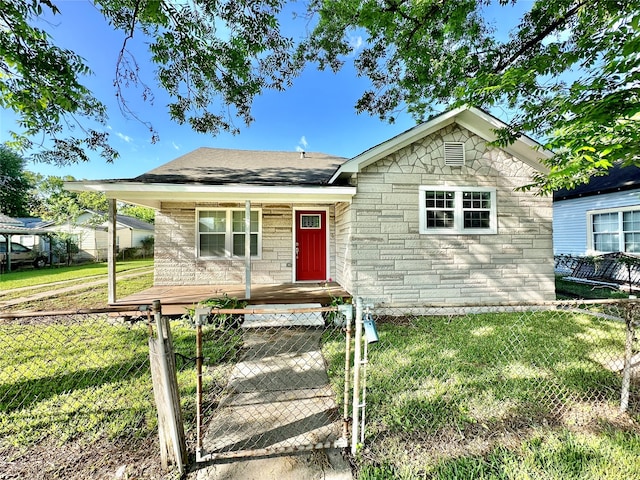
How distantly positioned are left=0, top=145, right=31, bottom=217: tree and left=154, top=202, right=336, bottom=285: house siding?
108 feet

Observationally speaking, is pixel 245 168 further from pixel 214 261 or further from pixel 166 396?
pixel 166 396

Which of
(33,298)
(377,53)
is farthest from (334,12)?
(33,298)

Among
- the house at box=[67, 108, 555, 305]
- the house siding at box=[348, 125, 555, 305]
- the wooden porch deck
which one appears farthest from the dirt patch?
the house siding at box=[348, 125, 555, 305]

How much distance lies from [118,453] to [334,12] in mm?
9981

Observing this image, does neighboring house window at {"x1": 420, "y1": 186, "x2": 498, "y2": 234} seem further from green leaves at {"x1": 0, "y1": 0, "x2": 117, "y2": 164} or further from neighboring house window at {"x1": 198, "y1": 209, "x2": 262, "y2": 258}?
green leaves at {"x1": 0, "y1": 0, "x2": 117, "y2": 164}

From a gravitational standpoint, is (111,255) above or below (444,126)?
below

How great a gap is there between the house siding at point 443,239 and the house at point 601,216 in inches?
210

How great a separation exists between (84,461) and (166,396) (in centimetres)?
108

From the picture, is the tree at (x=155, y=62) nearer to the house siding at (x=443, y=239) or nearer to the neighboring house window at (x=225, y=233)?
the neighboring house window at (x=225, y=233)

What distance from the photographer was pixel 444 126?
6.64 metres

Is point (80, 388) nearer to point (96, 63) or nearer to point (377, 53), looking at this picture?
point (96, 63)

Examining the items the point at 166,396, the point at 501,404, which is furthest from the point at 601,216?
the point at 166,396

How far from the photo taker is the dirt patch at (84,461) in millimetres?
2141

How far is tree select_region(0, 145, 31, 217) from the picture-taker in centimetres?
2873
